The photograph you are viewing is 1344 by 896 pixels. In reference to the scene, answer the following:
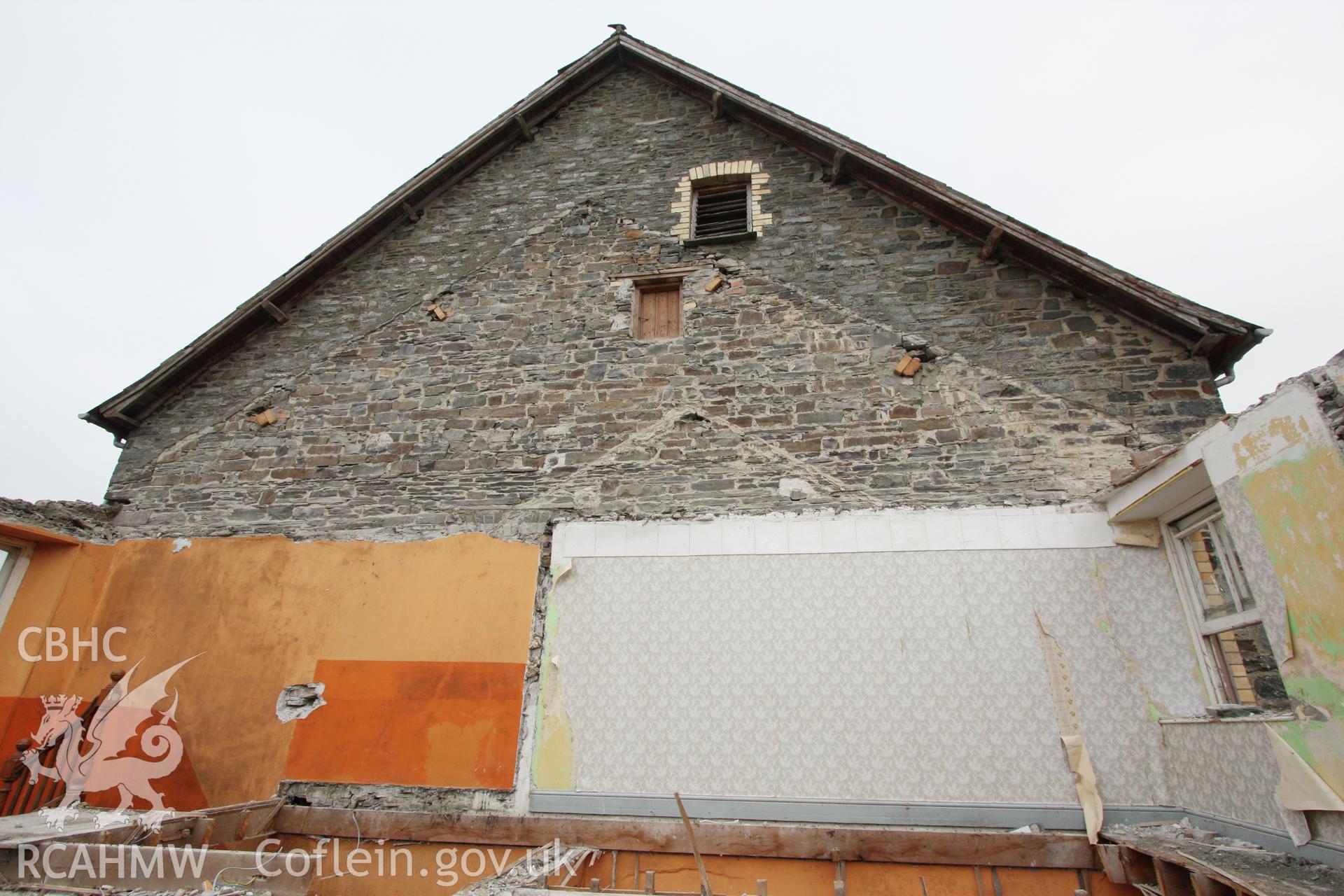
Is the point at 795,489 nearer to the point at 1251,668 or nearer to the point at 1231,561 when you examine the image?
the point at 1231,561

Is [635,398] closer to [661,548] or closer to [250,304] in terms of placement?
[661,548]

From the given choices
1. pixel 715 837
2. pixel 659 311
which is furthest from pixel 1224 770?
pixel 659 311

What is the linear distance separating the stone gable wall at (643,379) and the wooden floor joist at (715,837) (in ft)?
7.97

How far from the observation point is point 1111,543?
18.1 ft

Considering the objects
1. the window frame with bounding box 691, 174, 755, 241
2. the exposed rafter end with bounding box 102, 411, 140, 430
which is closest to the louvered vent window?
the window frame with bounding box 691, 174, 755, 241

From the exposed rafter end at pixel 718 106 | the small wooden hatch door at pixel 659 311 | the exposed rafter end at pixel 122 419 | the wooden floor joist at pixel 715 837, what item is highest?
the exposed rafter end at pixel 718 106

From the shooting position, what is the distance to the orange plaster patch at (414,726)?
18.8 feet

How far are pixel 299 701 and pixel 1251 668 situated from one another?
Answer: 755 centimetres

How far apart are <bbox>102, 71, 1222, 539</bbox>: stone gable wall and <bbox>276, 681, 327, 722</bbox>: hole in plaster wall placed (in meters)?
1.43

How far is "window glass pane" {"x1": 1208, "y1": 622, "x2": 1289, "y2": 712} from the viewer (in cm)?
458

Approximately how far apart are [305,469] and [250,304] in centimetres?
225

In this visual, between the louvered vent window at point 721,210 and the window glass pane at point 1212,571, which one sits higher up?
the louvered vent window at point 721,210

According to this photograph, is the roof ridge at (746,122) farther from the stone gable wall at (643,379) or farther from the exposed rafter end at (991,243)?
the stone gable wall at (643,379)

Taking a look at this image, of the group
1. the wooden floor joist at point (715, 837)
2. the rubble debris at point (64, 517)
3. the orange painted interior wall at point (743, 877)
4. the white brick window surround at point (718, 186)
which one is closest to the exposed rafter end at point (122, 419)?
the rubble debris at point (64, 517)
